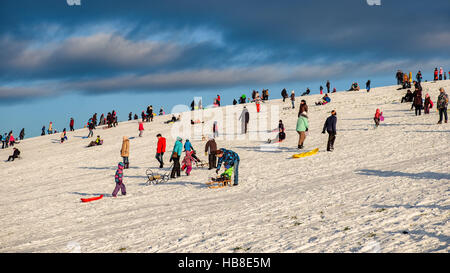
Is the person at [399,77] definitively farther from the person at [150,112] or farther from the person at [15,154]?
the person at [15,154]

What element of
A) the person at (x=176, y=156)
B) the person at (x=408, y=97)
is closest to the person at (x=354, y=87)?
Answer: the person at (x=408, y=97)

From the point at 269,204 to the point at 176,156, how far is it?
659 cm

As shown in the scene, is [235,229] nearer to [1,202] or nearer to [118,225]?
[118,225]

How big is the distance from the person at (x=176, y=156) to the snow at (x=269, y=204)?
22.7 inches

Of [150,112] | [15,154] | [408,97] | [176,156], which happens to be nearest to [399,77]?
[408,97]

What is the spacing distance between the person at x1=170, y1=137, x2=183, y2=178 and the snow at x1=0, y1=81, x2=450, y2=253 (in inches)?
22.7

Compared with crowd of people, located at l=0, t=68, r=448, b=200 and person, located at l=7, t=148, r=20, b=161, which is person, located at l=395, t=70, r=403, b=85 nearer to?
crowd of people, located at l=0, t=68, r=448, b=200

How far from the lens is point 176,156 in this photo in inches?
581

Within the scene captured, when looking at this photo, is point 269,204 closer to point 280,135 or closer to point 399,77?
point 280,135

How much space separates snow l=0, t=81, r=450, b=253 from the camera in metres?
6.36

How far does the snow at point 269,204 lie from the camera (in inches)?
250

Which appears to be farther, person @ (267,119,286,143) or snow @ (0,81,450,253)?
person @ (267,119,286,143)

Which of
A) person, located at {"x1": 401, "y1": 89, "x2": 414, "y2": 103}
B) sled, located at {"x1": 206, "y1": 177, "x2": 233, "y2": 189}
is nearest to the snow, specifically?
sled, located at {"x1": 206, "y1": 177, "x2": 233, "y2": 189}

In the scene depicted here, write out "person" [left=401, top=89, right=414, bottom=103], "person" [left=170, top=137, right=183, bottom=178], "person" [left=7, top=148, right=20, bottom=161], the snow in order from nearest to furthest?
the snow → "person" [left=170, top=137, right=183, bottom=178] → "person" [left=7, top=148, right=20, bottom=161] → "person" [left=401, top=89, right=414, bottom=103]
